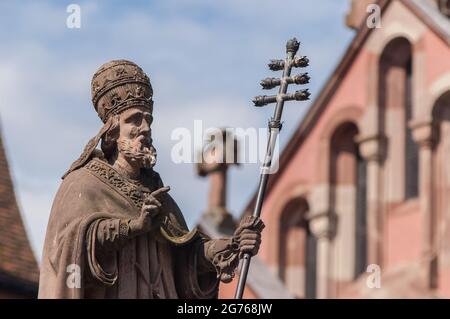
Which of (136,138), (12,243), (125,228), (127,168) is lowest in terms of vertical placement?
(125,228)

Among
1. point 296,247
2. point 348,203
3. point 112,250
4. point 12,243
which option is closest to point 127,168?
point 112,250

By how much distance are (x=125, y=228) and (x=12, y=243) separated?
17454 mm

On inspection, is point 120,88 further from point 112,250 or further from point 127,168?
point 112,250

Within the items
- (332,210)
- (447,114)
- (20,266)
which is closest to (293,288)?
(332,210)

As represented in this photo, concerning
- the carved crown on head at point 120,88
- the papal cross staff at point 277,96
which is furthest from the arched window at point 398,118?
the carved crown on head at point 120,88

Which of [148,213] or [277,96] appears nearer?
[148,213]

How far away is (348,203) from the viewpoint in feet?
148

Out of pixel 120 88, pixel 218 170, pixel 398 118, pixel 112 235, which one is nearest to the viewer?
pixel 112 235

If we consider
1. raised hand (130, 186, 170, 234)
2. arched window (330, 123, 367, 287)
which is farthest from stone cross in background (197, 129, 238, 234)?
raised hand (130, 186, 170, 234)

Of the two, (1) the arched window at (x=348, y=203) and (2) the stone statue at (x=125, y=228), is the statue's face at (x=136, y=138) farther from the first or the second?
(1) the arched window at (x=348, y=203)

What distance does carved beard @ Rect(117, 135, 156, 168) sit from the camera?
16891 millimetres

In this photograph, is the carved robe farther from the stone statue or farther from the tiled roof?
the tiled roof

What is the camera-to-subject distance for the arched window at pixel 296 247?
4606 centimetres
